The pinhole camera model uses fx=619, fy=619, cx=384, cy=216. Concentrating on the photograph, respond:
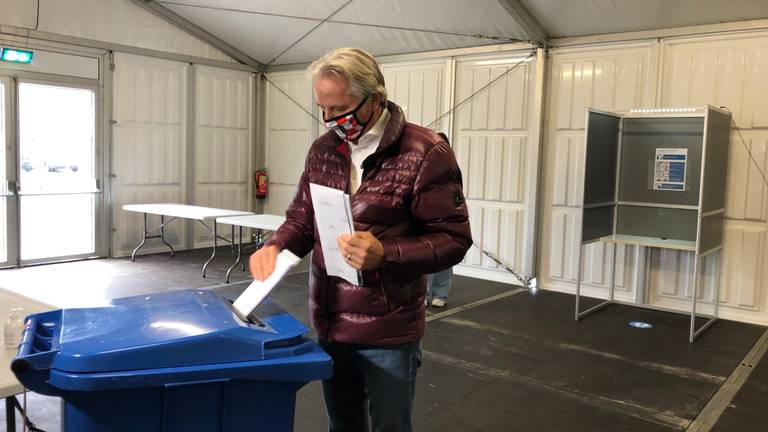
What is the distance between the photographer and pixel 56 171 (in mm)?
7117

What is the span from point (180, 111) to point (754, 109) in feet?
21.5

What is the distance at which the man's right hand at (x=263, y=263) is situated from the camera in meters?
1.50

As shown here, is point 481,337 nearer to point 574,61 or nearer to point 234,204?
point 574,61

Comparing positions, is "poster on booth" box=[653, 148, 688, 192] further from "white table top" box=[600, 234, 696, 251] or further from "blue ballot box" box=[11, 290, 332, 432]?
"blue ballot box" box=[11, 290, 332, 432]

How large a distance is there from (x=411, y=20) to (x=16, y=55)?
4175 mm

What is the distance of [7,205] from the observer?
6688 millimetres

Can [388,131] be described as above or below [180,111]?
below

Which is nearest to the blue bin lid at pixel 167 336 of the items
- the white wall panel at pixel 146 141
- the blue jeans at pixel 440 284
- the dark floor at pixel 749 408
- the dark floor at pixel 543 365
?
the dark floor at pixel 543 365

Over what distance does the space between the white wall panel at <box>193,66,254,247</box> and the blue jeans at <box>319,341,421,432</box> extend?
7.35 m

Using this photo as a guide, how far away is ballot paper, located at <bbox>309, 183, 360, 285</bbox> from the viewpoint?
4.52ft

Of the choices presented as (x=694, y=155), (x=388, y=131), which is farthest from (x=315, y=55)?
(x=388, y=131)

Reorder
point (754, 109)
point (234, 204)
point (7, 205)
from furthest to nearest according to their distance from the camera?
point (234, 204) < point (7, 205) < point (754, 109)

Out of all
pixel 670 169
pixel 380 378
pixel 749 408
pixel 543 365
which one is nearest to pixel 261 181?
pixel 670 169

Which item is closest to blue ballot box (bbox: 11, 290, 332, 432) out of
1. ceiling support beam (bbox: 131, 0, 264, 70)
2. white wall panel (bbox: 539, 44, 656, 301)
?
white wall panel (bbox: 539, 44, 656, 301)
